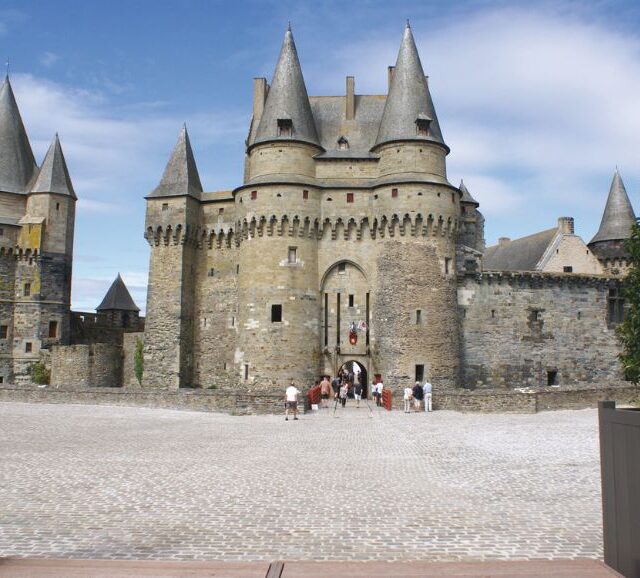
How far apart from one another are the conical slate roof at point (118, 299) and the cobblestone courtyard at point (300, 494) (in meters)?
32.9

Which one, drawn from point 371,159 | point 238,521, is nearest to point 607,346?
point 371,159

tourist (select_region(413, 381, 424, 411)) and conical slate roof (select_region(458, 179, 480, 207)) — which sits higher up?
conical slate roof (select_region(458, 179, 480, 207))

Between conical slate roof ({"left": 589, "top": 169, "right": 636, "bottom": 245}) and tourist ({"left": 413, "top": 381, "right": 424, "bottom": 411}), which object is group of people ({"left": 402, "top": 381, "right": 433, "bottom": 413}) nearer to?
tourist ({"left": 413, "top": 381, "right": 424, "bottom": 411})

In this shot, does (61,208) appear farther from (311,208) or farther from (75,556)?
(75,556)

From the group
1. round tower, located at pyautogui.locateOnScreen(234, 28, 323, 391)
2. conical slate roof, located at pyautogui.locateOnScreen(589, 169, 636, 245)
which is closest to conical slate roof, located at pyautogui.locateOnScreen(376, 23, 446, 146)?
round tower, located at pyautogui.locateOnScreen(234, 28, 323, 391)

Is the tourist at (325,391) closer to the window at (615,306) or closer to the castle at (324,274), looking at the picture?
the castle at (324,274)

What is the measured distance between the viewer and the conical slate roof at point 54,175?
4374 cm

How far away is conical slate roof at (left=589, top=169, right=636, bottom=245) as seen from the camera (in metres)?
46.5

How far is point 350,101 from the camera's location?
39406 millimetres

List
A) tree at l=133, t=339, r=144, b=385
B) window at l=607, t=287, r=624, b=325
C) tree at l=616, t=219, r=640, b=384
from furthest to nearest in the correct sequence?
window at l=607, t=287, r=624, b=325 < tree at l=133, t=339, r=144, b=385 < tree at l=616, t=219, r=640, b=384

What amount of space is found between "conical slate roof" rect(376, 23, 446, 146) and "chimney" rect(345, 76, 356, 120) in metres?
2.57

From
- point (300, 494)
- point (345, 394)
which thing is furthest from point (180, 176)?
point (300, 494)

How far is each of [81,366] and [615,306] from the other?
32.9 meters

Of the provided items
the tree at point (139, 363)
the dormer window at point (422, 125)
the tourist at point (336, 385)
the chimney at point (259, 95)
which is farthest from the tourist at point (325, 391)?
the chimney at point (259, 95)
